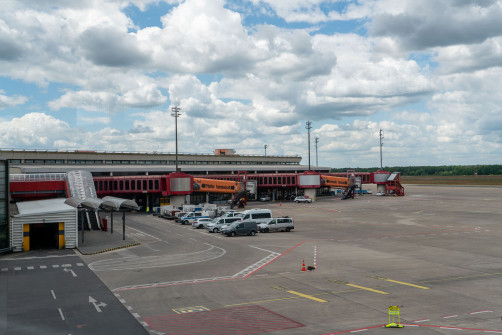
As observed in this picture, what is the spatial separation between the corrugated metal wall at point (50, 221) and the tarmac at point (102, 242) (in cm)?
138

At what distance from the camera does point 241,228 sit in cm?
5475

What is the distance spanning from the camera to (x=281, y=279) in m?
30.9

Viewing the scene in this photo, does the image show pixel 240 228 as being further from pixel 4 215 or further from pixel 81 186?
pixel 81 186

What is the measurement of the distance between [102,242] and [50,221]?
255 inches

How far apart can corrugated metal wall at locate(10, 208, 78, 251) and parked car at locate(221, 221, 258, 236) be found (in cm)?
1805

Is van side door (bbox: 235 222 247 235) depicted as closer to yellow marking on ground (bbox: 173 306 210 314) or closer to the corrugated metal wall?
the corrugated metal wall

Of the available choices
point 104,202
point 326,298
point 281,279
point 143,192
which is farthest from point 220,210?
point 326,298

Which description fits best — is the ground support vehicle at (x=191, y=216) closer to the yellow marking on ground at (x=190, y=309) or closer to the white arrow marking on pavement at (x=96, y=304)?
the white arrow marking on pavement at (x=96, y=304)

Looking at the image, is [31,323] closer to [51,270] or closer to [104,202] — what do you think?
[51,270]

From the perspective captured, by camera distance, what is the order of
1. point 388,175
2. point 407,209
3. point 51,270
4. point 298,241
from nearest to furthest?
point 51,270 → point 298,241 → point 407,209 → point 388,175

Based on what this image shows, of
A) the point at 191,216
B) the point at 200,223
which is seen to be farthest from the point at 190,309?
the point at 191,216

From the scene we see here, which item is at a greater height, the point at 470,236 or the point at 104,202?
the point at 104,202

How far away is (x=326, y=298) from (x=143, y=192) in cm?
7202

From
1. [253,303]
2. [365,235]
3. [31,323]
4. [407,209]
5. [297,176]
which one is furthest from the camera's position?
[297,176]
